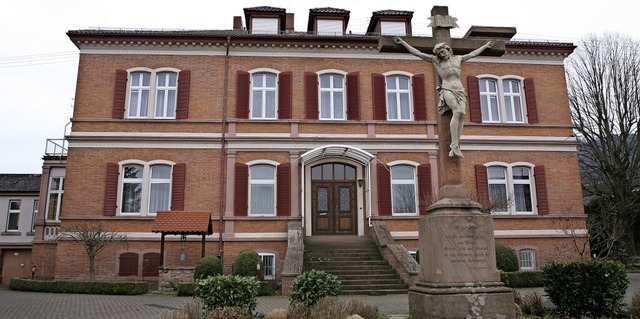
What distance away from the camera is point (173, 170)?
1911cm

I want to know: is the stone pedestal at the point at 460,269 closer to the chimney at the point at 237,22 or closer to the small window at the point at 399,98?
the small window at the point at 399,98

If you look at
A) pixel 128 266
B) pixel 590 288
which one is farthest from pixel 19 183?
pixel 590 288

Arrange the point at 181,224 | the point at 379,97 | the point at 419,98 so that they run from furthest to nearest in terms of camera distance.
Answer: the point at 419,98 → the point at 379,97 → the point at 181,224

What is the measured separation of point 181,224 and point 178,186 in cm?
269

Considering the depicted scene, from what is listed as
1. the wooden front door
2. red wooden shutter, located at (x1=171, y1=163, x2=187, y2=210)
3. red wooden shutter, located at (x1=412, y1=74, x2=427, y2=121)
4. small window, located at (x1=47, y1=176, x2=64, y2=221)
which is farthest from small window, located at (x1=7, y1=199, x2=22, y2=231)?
red wooden shutter, located at (x1=412, y1=74, x2=427, y2=121)

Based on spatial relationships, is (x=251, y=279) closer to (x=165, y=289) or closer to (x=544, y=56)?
(x=165, y=289)

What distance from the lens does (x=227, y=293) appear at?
8.40 meters

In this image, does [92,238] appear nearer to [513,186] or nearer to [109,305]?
[109,305]

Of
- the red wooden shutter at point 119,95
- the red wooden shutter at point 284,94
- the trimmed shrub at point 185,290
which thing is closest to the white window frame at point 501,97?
the red wooden shutter at point 284,94

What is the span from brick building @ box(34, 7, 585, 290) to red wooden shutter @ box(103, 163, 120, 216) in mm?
42

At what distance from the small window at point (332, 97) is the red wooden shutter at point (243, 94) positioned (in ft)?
9.72

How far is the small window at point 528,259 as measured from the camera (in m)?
19.7

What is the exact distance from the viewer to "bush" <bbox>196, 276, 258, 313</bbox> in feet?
27.5

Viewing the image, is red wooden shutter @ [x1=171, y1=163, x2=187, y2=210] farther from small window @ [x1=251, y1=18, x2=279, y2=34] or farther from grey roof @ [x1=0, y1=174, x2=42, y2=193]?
grey roof @ [x1=0, y1=174, x2=42, y2=193]
